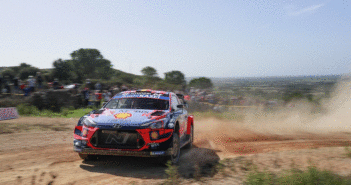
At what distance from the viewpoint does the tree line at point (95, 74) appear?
2967 cm

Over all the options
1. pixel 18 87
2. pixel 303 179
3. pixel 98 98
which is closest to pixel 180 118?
pixel 303 179

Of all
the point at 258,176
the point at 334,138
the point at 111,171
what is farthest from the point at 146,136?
the point at 334,138

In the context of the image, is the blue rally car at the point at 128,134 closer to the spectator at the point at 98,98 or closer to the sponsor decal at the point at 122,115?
the sponsor decal at the point at 122,115

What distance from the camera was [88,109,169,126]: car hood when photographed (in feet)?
18.9

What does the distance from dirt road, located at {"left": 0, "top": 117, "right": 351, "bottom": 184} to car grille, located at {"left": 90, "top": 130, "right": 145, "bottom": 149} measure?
488 mm

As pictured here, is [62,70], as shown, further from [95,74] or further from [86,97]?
[86,97]

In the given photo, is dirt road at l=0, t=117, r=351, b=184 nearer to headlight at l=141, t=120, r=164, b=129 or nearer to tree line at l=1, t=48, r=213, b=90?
headlight at l=141, t=120, r=164, b=129

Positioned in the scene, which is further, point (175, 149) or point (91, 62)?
point (91, 62)

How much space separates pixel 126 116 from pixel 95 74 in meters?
61.8

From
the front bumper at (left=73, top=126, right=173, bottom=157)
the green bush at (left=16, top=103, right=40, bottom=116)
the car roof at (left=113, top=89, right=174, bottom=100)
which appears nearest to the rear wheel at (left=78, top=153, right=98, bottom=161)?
the front bumper at (left=73, top=126, right=173, bottom=157)

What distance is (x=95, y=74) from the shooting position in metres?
65.5

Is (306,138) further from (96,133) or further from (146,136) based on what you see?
(96,133)

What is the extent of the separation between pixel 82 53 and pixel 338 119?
62.9 meters

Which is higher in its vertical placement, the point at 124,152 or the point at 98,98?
the point at 98,98
